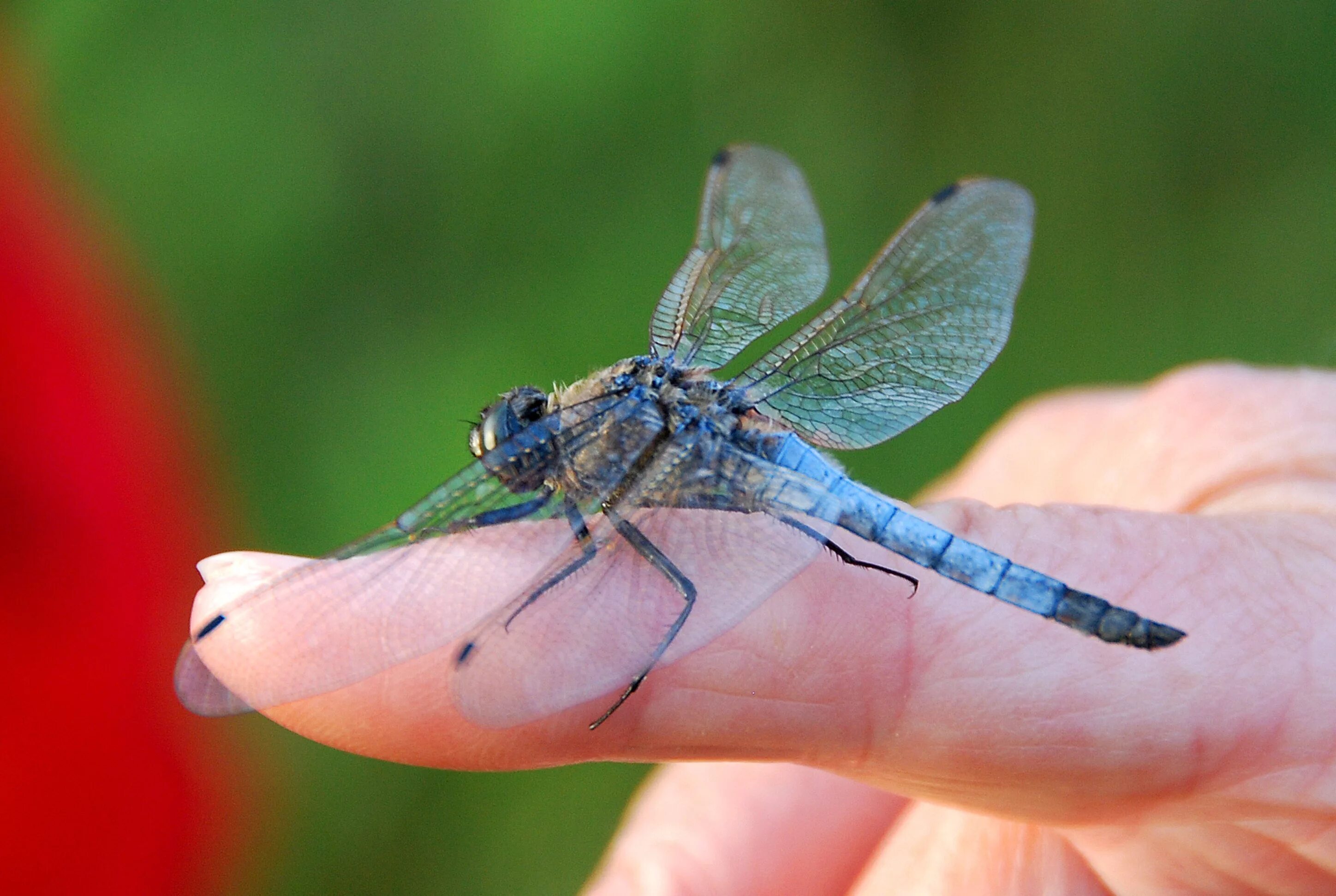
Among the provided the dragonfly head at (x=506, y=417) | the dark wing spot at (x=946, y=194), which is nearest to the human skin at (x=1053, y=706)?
the dragonfly head at (x=506, y=417)

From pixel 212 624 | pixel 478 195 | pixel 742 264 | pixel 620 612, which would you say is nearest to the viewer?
pixel 212 624

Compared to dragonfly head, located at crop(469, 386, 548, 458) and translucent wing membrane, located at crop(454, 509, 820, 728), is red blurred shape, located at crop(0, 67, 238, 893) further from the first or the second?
translucent wing membrane, located at crop(454, 509, 820, 728)

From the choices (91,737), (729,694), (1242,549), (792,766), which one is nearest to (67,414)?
(91,737)

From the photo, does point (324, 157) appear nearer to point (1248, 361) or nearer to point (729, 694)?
point (729, 694)

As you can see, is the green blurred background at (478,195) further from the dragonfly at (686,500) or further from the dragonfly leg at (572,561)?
the dragonfly leg at (572,561)

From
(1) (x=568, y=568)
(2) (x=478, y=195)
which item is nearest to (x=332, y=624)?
(1) (x=568, y=568)

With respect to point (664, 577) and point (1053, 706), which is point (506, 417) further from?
point (1053, 706)

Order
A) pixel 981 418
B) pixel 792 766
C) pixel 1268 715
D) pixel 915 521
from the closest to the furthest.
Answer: pixel 1268 715 → pixel 915 521 → pixel 792 766 → pixel 981 418

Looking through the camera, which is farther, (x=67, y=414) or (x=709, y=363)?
(x=67, y=414)
